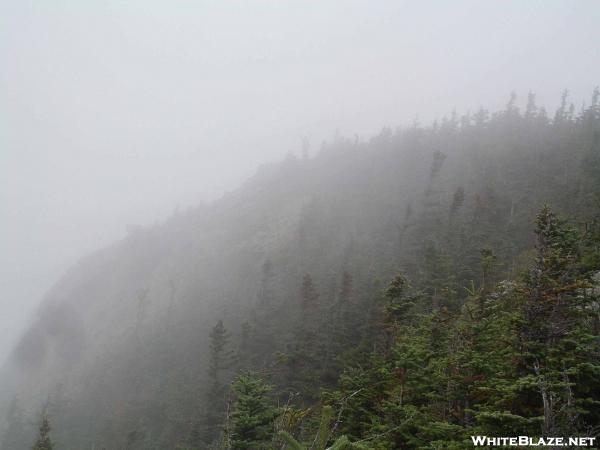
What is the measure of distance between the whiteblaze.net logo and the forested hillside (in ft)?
0.92

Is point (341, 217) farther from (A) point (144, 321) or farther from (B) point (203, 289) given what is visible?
(A) point (144, 321)

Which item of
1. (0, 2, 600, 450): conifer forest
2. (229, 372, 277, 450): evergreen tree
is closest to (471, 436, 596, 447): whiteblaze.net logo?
(0, 2, 600, 450): conifer forest

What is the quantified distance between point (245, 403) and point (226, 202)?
129373 mm

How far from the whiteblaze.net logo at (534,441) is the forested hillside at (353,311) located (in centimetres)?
28

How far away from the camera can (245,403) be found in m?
16.8

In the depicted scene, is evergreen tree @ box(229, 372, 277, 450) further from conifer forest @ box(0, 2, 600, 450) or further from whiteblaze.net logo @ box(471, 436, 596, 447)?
whiteblaze.net logo @ box(471, 436, 596, 447)

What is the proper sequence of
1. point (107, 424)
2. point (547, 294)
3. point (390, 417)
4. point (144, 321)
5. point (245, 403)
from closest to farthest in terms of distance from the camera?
point (547, 294), point (390, 417), point (245, 403), point (107, 424), point (144, 321)

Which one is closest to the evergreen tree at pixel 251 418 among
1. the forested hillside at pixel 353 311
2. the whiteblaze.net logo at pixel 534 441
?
the forested hillside at pixel 353 311

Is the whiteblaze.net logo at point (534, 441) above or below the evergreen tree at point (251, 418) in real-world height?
above

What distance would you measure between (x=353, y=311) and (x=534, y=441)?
41626mm

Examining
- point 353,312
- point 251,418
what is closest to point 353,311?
point 353,312

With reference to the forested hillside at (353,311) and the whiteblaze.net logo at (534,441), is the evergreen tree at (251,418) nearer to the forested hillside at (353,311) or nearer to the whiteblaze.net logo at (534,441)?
the forested hillside at (353,311)

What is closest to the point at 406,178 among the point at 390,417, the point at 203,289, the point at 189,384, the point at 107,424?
the point at 203,289

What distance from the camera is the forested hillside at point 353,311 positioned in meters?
10.1
